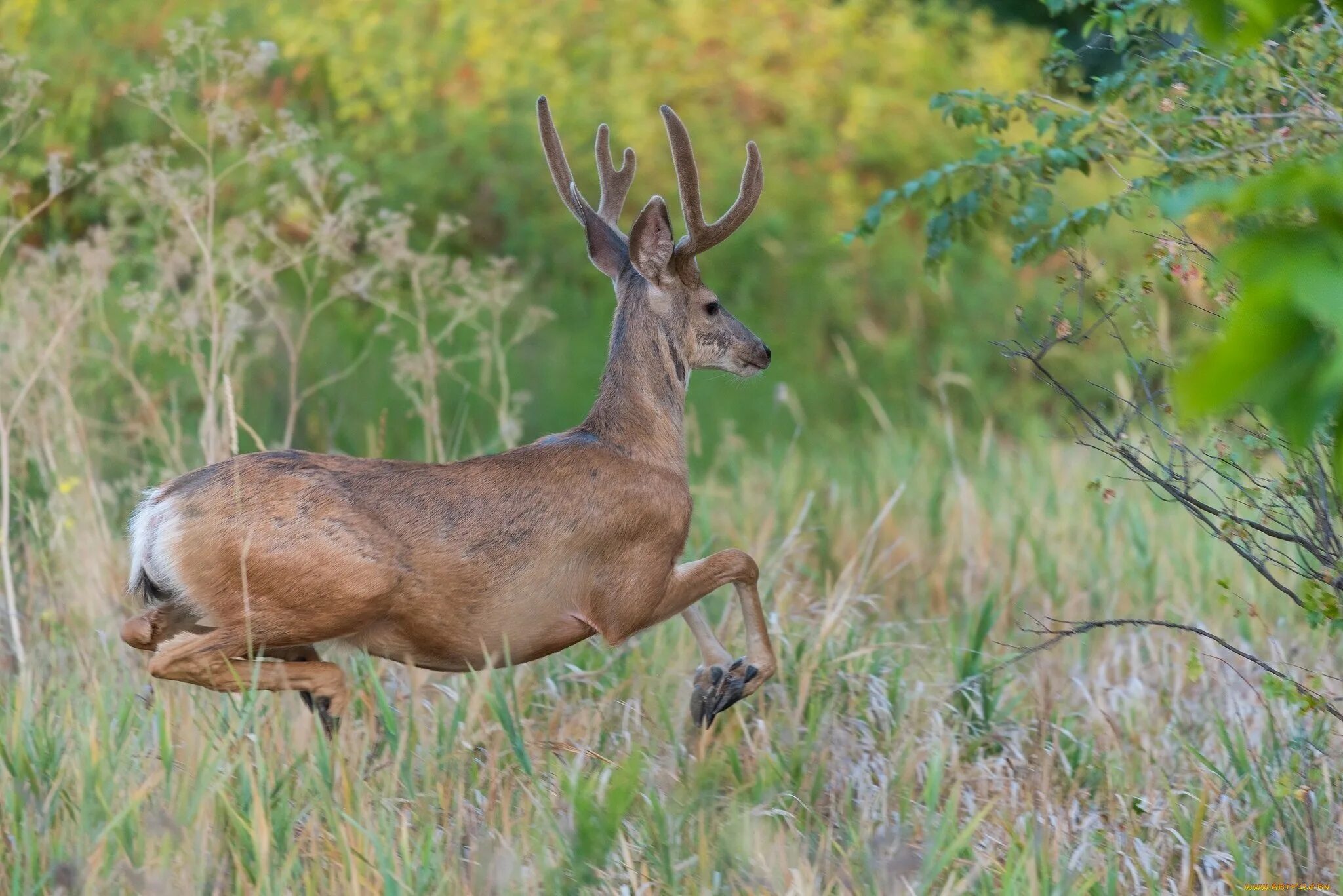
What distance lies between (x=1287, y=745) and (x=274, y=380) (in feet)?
22.1

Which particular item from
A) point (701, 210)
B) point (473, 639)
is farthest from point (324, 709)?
point (701, 210)

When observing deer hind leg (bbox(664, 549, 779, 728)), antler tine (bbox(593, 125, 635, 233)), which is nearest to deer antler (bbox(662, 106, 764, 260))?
antler tine (bbox(593, 125, 635, 233))

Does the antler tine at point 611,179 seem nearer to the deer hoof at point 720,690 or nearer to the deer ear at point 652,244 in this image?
the deer ear at point 652,244

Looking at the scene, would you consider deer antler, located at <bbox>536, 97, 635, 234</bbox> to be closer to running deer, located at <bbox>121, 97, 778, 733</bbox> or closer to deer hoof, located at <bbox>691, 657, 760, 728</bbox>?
running deer, located at <bbox>121, 97, 778, 733</bbox>

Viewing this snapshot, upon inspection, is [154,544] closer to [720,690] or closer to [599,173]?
[720,690]

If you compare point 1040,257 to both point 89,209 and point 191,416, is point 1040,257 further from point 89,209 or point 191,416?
point 89,209

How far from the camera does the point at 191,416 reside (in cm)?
877

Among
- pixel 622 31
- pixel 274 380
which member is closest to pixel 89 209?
pixel 274 380

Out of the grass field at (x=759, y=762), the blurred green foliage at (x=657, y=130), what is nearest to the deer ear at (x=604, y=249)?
the grass field at (x=759, y=762)

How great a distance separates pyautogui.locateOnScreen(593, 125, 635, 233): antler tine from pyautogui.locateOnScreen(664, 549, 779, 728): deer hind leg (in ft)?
4.41

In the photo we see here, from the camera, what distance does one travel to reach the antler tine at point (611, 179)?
5.59 m

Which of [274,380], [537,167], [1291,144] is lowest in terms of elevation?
[274,380]

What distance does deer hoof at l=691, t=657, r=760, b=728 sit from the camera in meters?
4.67

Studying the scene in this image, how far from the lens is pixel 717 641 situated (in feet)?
16.5
